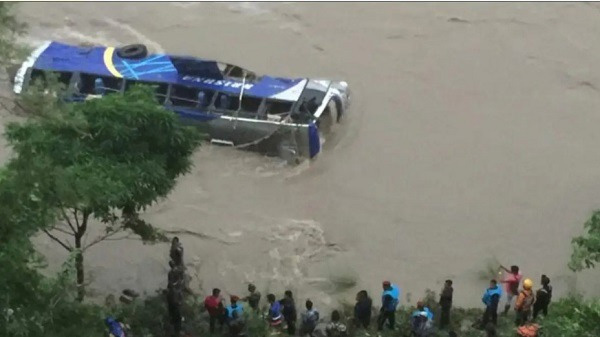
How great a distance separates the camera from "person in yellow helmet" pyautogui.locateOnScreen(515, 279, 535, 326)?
12.7m

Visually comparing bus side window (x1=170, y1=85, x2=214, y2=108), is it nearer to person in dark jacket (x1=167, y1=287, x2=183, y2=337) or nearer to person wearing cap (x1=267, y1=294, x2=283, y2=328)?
person in dark jacket (x1=167, y1=287, x2=183, y2=337)

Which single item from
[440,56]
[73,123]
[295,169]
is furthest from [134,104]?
[440,56]

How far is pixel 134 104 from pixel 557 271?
764 cm

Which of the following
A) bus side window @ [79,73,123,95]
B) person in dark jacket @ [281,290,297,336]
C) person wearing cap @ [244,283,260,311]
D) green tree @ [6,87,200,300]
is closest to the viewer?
green tree @ [6,87,200,300]

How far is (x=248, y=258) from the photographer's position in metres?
16.0

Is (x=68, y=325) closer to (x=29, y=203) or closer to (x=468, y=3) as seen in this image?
Answer: (x=29, y=203)

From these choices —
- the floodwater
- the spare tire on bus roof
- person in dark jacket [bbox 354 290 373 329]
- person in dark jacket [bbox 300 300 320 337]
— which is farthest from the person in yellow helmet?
the spare tire on bus roof

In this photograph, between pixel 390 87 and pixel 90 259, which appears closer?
pixel 90 259

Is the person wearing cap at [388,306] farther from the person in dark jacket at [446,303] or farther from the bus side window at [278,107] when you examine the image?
the bus side window at [278,107]

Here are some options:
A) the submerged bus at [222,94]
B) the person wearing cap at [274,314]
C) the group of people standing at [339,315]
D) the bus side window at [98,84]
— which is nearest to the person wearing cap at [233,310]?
the group of people standing at [339,315]

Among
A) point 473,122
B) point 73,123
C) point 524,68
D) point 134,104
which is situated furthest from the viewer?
point 524,68

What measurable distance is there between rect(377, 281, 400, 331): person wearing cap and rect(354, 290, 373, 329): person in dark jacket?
0.17 meters

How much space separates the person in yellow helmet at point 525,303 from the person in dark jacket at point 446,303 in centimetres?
89

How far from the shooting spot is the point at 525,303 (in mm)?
12766
